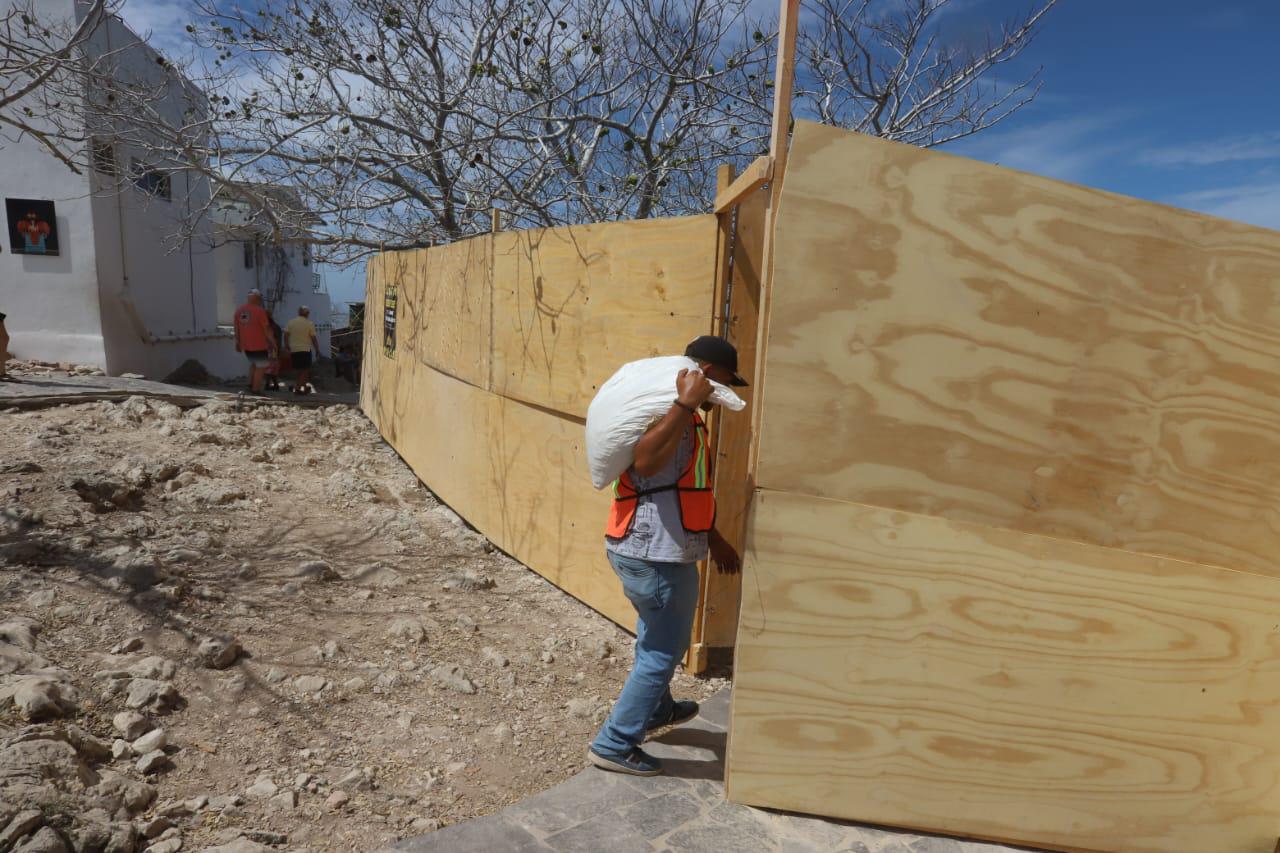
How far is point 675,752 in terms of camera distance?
332 centimetres

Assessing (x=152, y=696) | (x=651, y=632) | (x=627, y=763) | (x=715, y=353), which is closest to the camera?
(x=715, y=353)

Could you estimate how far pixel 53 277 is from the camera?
1205cm

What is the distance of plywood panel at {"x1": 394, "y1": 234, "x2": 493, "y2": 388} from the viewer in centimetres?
621

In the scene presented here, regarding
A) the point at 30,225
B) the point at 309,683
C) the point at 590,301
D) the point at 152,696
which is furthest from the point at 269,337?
the point at 152,696

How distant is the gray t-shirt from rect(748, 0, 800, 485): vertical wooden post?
11.6 inches

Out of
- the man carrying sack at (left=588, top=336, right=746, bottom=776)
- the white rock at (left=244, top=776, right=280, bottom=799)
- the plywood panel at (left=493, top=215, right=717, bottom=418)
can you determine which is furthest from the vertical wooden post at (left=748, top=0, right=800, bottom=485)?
the white rock at (left=244, top=776, right=280, bottom=799)

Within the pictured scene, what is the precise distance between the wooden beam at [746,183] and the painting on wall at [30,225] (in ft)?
40.7

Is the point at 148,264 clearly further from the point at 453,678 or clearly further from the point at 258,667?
the point at 453,678

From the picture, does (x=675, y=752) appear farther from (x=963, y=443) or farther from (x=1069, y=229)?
(x=1069, y=229)

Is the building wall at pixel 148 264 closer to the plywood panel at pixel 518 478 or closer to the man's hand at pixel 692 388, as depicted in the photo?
the plywood panel at pixel 518 478

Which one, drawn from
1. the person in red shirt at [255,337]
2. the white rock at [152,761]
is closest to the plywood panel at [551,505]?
the white rock at [152,761]

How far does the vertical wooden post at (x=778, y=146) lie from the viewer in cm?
259

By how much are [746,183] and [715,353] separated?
2.41 feet

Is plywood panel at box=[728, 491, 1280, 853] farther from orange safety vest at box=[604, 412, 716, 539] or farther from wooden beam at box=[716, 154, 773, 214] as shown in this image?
wooden beam at box=[716, 154, 773, 214]
